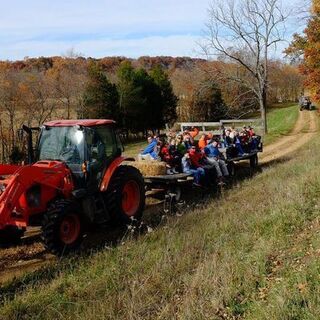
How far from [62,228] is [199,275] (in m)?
2.93

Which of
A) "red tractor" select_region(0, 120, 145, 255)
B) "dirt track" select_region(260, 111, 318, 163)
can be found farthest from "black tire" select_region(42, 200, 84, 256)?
"dirt track" select_region(260, 111, 318, 163)

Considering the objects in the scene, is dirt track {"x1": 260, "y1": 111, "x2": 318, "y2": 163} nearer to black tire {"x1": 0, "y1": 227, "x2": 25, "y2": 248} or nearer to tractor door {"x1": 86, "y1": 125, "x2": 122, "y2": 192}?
tractor door {"x1": 86, "y1": 125, "x2": 122, "y2": 192}

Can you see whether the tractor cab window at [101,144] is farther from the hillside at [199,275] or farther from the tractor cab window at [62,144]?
the hillside at [199,275]

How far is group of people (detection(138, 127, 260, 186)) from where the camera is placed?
43.3 ft

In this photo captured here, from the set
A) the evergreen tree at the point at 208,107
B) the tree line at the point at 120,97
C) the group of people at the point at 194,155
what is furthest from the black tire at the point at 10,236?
the evergreen tree at the point at 208,107

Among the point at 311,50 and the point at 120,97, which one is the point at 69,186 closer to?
the point at 311,50

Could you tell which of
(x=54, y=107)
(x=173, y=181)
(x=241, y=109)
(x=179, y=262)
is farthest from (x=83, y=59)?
(x=179, y=262)

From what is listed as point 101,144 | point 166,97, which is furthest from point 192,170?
point 166,97

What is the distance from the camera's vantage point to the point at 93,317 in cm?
521

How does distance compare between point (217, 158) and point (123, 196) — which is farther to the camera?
point (217, 158)

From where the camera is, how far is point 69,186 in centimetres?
872

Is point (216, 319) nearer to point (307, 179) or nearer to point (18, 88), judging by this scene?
point (307, 179)

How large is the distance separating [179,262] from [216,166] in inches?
304

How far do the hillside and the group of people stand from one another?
13.5 ft
